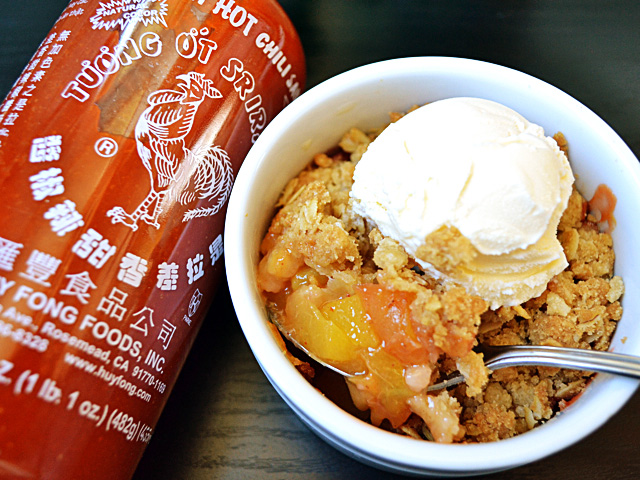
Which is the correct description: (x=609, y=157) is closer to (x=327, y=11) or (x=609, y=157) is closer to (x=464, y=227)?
(x=464, y=227)

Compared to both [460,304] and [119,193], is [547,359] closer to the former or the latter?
[460,304]

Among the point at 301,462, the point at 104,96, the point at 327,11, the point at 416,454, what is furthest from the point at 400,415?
the point at 327,11

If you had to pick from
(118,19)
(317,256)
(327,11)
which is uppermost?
(118,19)

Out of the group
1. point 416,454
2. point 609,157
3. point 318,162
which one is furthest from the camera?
point 318,162

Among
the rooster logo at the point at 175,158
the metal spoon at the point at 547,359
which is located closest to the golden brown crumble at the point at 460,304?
the metal spoon at the point at 547,359

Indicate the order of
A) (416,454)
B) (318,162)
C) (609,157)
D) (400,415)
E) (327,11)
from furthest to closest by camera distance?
(327,11)
(318,162)
(609,157)
(400,415)
(416,454)

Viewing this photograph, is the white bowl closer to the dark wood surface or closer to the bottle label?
the bottle label
